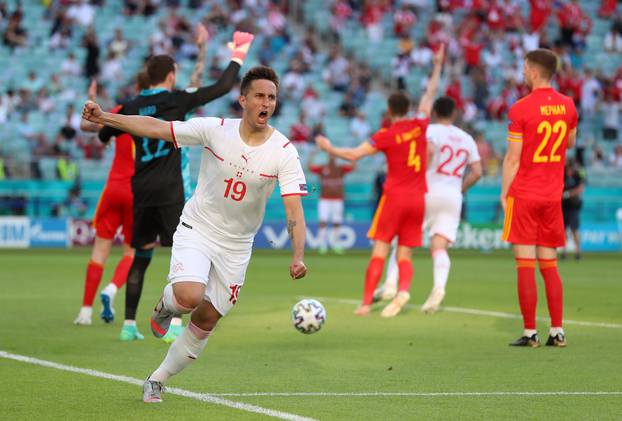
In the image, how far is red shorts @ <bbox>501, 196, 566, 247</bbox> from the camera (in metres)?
10.7

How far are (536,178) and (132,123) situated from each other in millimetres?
4497

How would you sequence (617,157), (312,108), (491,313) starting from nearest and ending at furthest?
(491,313), (312,108), (617,157)

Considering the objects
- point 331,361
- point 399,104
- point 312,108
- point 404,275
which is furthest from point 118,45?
point 331,361

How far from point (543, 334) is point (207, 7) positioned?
25.2 metres

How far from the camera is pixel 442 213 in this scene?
14547 mm

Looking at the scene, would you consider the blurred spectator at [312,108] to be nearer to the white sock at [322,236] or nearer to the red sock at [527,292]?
the white sock at [322,236]

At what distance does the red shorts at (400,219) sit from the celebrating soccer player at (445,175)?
1.67ft

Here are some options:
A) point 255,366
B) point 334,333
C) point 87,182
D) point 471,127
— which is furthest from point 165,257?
point 255,366

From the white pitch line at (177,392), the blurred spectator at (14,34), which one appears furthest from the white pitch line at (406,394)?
the blurred spectator at (14,34)

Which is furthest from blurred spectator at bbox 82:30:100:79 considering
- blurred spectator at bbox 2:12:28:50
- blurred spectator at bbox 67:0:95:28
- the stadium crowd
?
blurred spectator at bbox 2:12:28:50

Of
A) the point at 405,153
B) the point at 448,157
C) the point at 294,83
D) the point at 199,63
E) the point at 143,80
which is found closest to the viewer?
the point at 143,80

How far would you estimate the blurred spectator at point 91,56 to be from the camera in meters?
32.0

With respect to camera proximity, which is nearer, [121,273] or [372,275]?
[121,273]

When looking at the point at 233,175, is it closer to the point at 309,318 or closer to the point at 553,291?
the point at 309,318
